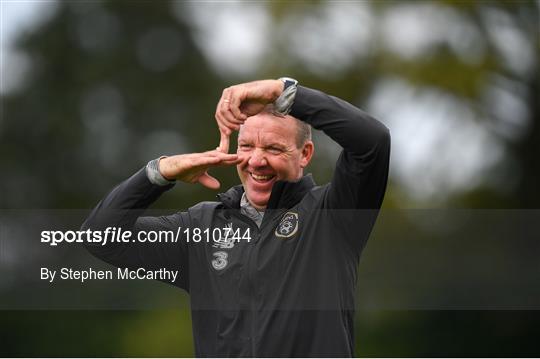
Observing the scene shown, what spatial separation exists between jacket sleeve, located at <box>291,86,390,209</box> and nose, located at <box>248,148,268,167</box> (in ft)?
1.23

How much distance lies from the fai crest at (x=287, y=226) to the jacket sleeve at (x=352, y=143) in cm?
21

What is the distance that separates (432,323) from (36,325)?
4.75 metres

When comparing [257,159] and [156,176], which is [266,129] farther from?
[156,176]

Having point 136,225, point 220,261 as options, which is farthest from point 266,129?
point 136,225

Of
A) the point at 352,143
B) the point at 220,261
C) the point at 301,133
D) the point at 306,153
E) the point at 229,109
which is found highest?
the point at 229,109

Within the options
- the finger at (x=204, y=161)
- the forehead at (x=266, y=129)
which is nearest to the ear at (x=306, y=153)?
the forehead at (x=266, y=129)

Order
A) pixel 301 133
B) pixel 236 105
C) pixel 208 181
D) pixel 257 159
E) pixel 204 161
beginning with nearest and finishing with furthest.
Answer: pixel 236 105, pixel 204 161, pixel 208 181, pixel 257 159, pixel 301 133

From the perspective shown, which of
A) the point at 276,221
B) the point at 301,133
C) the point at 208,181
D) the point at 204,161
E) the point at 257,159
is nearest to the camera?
the point at 204,161

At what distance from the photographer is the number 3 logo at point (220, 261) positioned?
4.90m

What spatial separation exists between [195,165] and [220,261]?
473 mm

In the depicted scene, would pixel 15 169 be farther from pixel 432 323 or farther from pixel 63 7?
pixel 432 323

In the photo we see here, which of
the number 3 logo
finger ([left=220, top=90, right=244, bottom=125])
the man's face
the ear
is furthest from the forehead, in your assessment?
the number 3 logo

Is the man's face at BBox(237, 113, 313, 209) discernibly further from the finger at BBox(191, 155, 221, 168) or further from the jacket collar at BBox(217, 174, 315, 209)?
the finger at BBox(191, 155, 221, 168)

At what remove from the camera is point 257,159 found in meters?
4.99
